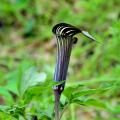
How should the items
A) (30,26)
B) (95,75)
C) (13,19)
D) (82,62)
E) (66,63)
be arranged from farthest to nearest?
(13,19) < (30,26) < (82,62) < (95,75) < (66,63)

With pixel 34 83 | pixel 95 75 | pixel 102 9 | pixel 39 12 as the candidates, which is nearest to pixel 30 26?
pixel 39 12

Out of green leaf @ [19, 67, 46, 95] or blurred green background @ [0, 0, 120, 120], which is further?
blurred green background @ [0, 0, 120, 120]

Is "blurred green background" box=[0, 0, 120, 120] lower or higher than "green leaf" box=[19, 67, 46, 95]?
higher

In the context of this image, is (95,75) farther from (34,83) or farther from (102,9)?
(34,83)

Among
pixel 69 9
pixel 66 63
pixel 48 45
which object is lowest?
pixel 66 63

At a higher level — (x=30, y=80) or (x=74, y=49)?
(x=74, y=49)

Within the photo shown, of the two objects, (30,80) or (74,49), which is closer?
(30,80)

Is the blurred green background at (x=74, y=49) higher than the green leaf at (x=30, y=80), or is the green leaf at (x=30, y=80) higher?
the blurred green background at (x=74, y=49)

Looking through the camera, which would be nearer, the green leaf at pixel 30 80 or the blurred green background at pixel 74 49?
the green leaf at pixel 30 80
